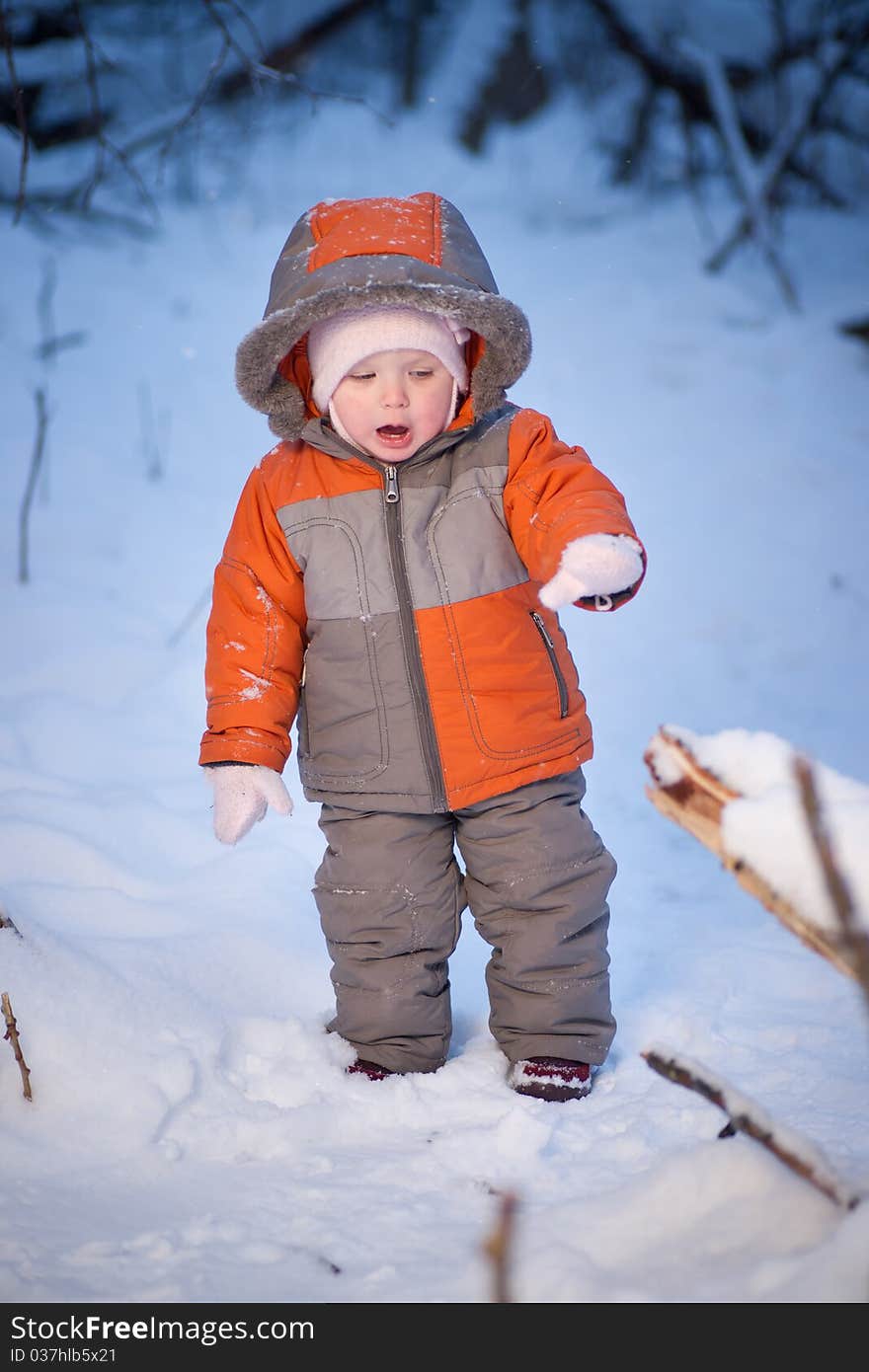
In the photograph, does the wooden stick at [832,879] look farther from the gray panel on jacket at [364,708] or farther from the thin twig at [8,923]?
the thin twig at [8,923]

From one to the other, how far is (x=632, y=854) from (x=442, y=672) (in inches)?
49.3

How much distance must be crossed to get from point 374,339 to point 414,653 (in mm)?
553

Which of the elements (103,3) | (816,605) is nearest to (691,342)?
(816,605)

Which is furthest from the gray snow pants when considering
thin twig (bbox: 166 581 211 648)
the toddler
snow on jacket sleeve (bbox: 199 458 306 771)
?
thin twig (bbox: 166 581 211 648)

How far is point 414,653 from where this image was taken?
77.9 inches

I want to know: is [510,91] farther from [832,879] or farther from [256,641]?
[832,879]

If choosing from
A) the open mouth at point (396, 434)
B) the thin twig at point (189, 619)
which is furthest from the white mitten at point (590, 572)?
the thin twig at point (189, 619)

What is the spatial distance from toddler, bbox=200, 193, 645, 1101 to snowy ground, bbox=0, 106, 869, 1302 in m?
0.19

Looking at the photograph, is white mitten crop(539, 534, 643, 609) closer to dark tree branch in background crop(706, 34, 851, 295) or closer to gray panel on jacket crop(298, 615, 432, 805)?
gray panel on jacket crop(298, 615, 432, 805)

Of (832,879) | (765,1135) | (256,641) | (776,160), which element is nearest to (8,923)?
(256,641)

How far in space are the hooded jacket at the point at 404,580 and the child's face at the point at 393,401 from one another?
3 cm

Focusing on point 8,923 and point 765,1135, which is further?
point 8,923

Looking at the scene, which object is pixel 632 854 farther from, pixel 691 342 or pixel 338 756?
pixel 691 342

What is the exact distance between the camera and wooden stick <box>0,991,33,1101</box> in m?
1.71
